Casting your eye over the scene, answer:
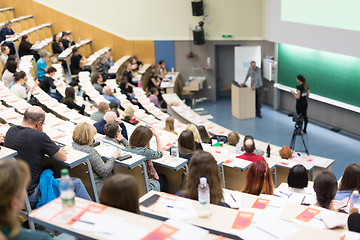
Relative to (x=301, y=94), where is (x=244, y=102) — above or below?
below

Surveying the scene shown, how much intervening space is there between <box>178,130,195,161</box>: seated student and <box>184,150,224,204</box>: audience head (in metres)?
1.74

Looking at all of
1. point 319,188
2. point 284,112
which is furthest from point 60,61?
point 319,188

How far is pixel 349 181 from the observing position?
4391 millimetres

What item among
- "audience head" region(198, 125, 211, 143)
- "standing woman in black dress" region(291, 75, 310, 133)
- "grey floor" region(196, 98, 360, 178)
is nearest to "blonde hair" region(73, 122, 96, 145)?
"audience head" region(198, 125, 211, 143)

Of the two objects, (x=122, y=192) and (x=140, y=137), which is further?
(x=140, y=137)

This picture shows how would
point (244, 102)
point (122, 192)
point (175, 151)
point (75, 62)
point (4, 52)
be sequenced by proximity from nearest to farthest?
point (122, 192)
point (175, 151)
point (4, 52)
point (244, 102)
point (75, 62)

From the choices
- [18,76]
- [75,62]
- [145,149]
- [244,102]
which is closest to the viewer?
[145,149]

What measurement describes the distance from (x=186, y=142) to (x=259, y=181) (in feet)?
4.04

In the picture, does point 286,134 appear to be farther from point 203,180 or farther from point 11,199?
point 11,199

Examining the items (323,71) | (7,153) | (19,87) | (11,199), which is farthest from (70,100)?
(323,71)

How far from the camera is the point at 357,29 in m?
9.03

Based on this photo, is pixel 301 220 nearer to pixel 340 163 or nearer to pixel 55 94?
pixel 340 163

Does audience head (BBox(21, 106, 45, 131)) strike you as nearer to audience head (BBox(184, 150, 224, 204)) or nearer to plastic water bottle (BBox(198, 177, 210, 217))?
audience head (BBox(184, 150, 224, 204))

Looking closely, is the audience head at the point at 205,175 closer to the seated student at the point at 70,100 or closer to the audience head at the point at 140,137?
the audience head at the point at 140,137
